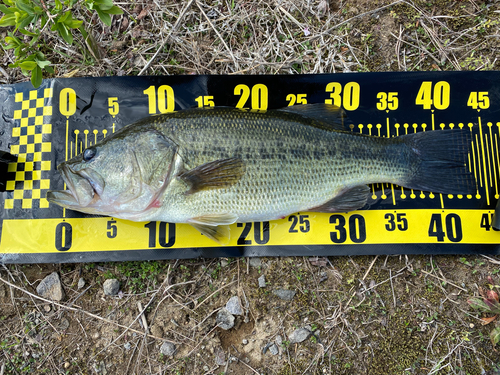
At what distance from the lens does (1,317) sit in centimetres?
301

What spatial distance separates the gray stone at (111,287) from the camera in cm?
298

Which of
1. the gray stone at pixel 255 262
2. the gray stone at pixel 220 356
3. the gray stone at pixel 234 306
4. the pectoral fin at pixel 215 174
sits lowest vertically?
the gray stone at pixel 220 356

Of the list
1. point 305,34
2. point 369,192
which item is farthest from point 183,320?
point 305,34

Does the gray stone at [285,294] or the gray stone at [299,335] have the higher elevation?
the gray stone at [285,294]

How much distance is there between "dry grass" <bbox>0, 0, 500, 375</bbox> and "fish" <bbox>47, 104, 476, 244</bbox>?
66 cm

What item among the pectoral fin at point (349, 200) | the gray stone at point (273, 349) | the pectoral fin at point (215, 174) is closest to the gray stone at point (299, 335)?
the gray stone at point (273, 349)

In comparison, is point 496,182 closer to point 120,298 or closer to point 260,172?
point 260,172

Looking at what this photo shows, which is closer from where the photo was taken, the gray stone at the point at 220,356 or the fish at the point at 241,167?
the fish at the point at 241,167

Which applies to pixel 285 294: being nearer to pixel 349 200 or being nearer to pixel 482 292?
pixel 349 200

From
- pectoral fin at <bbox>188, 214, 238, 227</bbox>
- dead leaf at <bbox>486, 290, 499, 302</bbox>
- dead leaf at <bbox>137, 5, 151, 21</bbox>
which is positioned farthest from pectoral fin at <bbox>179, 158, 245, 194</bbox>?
dead leaf at <bbox>486, 290, 499, 302</bbox>

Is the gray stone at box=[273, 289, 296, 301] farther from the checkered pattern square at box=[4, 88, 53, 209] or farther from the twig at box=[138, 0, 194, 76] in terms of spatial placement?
the twig at box=[138, 0, 194, 76]

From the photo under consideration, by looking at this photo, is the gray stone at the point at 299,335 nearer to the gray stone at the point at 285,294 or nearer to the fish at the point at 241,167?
the gray stone at the point at 285,294

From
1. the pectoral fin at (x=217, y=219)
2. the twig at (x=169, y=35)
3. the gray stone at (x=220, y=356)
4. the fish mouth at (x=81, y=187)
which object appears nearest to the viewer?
the fish mouth at (x=81, y=187)

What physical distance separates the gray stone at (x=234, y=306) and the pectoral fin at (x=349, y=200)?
1239 millimetres
